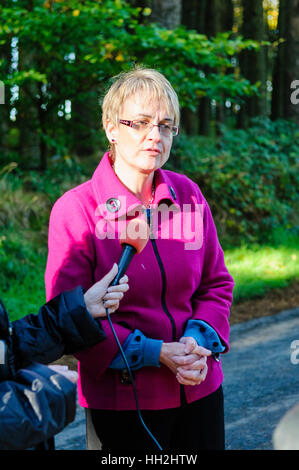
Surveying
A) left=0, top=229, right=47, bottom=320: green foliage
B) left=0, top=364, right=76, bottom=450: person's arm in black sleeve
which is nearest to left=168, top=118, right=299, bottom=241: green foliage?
left=0, top=229, right=47, bottom=320: green foliage

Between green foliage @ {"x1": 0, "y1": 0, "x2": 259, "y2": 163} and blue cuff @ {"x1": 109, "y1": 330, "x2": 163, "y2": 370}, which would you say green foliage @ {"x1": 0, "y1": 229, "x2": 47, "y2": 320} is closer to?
green foliage @ {"x1": 0, "y1": 0, "x2": 259, "y2": 163}

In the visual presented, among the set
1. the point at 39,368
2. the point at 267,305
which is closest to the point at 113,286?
the point at 39,368

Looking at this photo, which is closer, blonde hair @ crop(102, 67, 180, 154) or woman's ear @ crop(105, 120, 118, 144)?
blonde hair @ crop(102, 67, 180, 154)

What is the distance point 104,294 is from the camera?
2.27 meters

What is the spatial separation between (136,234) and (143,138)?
1.58 ft

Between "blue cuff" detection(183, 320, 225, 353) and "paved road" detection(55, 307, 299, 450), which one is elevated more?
"blue cuff" detection(183, 320, 225, 353)

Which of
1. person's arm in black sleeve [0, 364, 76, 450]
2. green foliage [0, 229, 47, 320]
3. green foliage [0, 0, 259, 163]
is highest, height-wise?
green foliage [0, 0, 259, 163]

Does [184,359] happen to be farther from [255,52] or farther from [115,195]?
[255,52]

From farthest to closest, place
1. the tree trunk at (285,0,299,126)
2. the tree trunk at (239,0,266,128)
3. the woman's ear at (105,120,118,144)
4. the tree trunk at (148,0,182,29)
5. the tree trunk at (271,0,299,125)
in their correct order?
the tree trunk at (239,0,266,128) < the tree trunk at (285,0,299,126) < the tree trunk at (271,0,299,125) < the tree trunk at (148,0,182,29) < the woman's ear at (105,120,118,144)

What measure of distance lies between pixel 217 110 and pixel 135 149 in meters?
20.1

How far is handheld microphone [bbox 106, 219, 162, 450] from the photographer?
225cm

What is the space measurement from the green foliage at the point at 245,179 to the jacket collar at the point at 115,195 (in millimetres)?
7557

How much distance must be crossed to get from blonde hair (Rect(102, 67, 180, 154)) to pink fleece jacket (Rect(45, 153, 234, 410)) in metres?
0.27

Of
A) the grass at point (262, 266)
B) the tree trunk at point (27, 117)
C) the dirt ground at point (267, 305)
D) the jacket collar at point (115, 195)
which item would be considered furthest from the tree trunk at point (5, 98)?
the jacket collar at point (115, 195)
